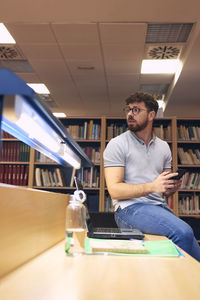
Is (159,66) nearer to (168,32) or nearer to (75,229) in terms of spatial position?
(168,32)

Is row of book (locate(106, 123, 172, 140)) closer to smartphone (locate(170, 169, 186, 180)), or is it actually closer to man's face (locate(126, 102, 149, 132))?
man's face (locate(126, 102, 149, 132))

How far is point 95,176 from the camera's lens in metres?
4.25

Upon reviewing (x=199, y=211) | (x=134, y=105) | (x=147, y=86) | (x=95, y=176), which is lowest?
(x=199, y=211)

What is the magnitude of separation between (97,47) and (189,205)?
236 cm

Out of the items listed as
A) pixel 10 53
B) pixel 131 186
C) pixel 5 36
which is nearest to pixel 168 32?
pixel 5 36

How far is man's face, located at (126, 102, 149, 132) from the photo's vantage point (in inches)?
79.6

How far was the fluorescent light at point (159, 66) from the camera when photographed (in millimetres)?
4695

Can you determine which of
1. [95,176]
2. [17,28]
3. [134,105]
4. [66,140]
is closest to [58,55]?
[17,28]

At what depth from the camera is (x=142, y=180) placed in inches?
72.4

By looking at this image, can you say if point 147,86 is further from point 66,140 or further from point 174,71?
point 66,140

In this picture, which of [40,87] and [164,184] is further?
[40,87]

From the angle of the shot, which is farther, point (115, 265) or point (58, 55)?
point (58, 55)

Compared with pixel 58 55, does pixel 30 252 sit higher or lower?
lower

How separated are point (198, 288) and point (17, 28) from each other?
3.79m
